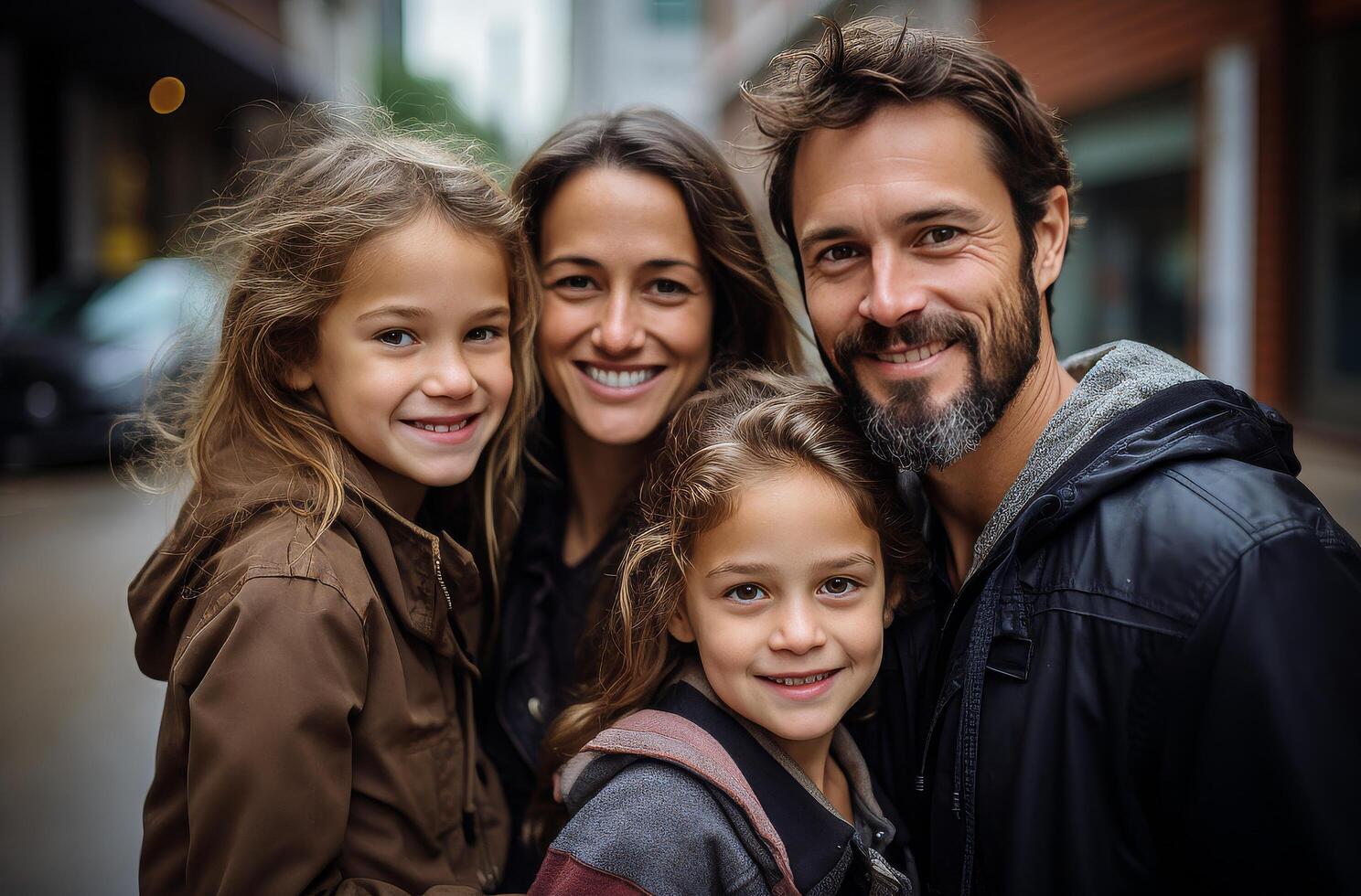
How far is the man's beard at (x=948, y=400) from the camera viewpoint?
6.66 ft

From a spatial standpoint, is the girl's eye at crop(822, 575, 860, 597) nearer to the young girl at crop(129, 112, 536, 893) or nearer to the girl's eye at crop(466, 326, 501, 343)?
the young girl at crop(129, 112, 536, 893)

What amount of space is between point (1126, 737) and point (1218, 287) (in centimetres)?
843

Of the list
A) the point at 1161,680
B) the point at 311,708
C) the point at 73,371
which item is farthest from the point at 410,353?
the point at 73,371

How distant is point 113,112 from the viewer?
17.0 meters

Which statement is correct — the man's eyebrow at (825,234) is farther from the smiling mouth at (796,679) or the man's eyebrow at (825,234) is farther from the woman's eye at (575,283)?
the smiling mouth at (796,679)

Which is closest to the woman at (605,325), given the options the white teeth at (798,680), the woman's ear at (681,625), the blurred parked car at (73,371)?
the woman's ear at (681,625)

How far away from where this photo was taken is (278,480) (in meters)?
1.96

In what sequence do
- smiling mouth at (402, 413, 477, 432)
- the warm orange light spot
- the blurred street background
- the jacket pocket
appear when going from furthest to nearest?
the warm orange light spot → the blurred street background → smiling mouth at (402, 413, 477, 432) → the jacket pocket

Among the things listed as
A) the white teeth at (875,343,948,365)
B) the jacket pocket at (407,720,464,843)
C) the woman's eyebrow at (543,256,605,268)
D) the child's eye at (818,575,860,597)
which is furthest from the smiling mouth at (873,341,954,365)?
the jacket pocket at (407,720,464,843)

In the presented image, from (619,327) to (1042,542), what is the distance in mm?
1108

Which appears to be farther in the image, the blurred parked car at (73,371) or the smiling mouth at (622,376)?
the blurred parked car at (73,371)

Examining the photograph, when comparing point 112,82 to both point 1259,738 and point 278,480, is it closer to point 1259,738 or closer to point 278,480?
point 278,480

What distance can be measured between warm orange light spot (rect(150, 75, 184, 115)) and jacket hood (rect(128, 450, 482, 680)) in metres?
17.7

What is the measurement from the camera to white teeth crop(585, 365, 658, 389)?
247 centimetres
